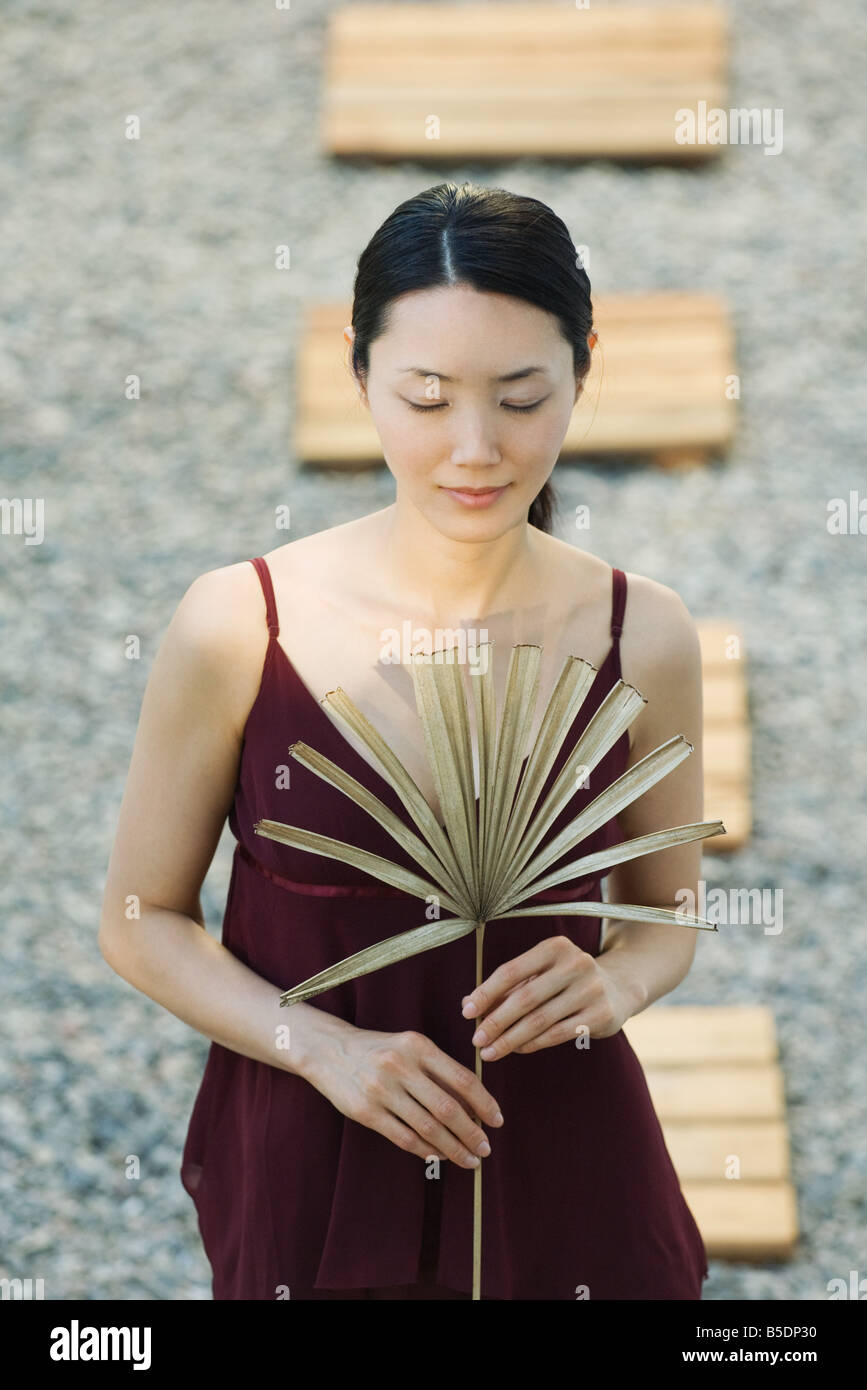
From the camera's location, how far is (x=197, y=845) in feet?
5.10

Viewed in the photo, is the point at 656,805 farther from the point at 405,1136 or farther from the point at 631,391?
the point at 631,391

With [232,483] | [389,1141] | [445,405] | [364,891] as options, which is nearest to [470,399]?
[445,405]

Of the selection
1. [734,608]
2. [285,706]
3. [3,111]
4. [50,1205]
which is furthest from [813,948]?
[3,111]

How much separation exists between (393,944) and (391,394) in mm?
505

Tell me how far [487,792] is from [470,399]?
35 cm

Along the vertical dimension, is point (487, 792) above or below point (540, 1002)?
above

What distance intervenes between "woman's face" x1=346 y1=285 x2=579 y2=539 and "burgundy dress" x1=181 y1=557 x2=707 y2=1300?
0.24m

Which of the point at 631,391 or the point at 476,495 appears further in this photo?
the point at 631,391

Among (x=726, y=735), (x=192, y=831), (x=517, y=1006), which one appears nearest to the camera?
(x=517, y=1006)

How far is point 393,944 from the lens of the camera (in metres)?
1.21

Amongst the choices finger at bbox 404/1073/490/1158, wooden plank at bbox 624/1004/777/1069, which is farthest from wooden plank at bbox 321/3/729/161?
finger at bbox 404/1073/490/1158

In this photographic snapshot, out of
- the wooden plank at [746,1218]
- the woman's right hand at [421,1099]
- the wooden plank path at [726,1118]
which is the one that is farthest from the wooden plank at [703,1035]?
the woman's right hand at [421,1099]

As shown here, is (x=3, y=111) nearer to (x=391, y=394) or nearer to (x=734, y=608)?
(x=734, y=608)

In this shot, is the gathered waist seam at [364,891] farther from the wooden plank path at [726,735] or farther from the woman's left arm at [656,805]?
the wooden plank path at [726,735]
